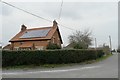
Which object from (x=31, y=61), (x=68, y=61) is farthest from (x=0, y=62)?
(x=68, y=61)

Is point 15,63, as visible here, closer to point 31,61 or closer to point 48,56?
point 31,61

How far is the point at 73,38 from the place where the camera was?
56.5 metres

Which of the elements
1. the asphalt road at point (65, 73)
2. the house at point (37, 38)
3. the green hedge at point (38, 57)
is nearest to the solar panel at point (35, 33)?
the house at point (37, 38)

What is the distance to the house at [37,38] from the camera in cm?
4053

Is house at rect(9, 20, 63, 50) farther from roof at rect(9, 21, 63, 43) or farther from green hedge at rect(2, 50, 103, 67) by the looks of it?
green hedge at rect(2, 50, 103, 67)

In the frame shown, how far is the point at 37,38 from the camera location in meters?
41.3

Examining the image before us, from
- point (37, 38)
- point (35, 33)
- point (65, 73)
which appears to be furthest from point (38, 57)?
point (35, 33)

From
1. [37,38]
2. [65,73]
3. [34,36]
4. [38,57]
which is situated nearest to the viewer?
[65,73]

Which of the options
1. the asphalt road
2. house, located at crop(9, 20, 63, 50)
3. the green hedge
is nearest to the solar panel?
house, located at crop(9, 20, 63, 50)

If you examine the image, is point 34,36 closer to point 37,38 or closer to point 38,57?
point 37,38

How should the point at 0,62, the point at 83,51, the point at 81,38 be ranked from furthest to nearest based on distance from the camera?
the point at 81,38 → the point at 83,51 → the point at 0,62

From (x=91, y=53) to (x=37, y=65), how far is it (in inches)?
459

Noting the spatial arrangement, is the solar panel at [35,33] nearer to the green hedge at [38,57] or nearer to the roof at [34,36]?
the roof at [34,36]

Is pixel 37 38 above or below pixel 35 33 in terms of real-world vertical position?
below
